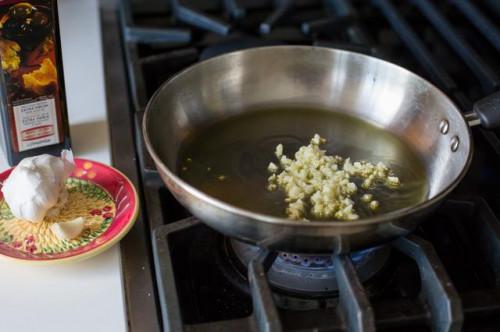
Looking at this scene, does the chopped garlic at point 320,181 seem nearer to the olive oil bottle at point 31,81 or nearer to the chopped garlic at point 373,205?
the chopped garlic at point 373,205

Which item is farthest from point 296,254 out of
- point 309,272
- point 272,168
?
point 272,168

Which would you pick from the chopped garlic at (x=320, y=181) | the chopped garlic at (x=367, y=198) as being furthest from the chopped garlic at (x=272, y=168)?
the chopped garlic at (x=367, y=198)

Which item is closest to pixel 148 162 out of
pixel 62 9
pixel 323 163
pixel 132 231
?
pixel 132 231

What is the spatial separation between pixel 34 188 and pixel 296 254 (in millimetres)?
253

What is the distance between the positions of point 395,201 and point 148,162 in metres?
0.27

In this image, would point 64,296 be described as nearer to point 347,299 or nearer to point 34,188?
point 34,188

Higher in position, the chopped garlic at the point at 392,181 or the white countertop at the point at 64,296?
the chopped garlic at the point at 392,181

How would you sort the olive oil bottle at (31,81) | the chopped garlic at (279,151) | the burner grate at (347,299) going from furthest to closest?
the chopped garlic at (279,151), the olive oil bottle at (31,81), the burner grate at (347,299)

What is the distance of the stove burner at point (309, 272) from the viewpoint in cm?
61

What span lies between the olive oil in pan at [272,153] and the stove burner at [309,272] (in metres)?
0.05

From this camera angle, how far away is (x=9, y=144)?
701 mm

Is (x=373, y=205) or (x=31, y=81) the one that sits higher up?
(x=31, y=81)

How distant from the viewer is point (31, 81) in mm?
663

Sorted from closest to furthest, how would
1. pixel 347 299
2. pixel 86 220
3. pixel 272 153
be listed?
pixel 347 299 < pixel 86 220 < pixel 272 153
